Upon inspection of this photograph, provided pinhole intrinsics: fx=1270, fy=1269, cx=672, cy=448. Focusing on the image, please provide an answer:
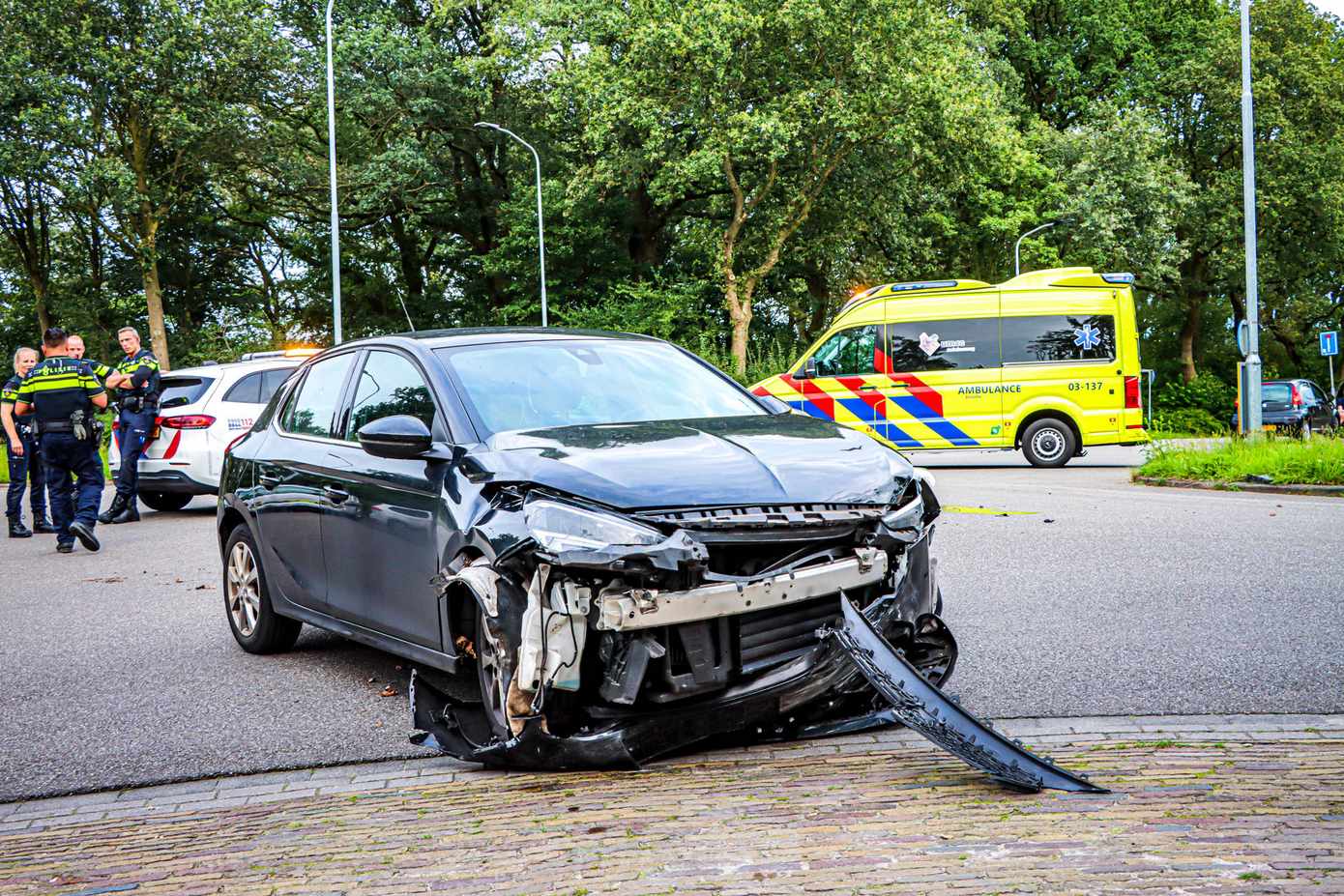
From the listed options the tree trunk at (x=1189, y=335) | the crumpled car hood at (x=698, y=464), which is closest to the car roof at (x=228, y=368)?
the crumpled car hood at (x=698, y=464)

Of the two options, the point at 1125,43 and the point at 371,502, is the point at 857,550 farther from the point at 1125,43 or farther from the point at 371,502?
the point at 1125,43

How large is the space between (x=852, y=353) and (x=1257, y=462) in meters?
7.39

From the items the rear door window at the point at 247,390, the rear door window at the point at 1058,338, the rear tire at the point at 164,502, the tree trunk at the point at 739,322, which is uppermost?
the tree trunk at the point at 739,322

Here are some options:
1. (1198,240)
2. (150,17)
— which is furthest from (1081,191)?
(150,17)

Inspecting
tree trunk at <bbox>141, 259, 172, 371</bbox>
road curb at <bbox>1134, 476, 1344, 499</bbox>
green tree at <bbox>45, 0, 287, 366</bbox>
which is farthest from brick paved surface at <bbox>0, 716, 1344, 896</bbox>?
tree trunk at <bbox>141, 259, 172, 371</bbox>

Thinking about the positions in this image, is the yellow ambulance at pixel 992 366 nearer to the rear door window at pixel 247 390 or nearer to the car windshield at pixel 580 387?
the rear door window at pixel 247 390

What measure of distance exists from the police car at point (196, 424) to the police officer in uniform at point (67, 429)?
2.03 m

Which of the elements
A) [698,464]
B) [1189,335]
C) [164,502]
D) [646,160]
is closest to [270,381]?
[164,502]

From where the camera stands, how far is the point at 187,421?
13367mm

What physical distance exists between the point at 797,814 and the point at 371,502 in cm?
231

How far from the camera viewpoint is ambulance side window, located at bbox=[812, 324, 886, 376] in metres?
20.6

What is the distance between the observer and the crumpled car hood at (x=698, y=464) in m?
4.14

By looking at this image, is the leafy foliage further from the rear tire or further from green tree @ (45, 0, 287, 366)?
the rear tire

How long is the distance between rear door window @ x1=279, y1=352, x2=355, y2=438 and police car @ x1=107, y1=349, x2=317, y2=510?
24.1ft
